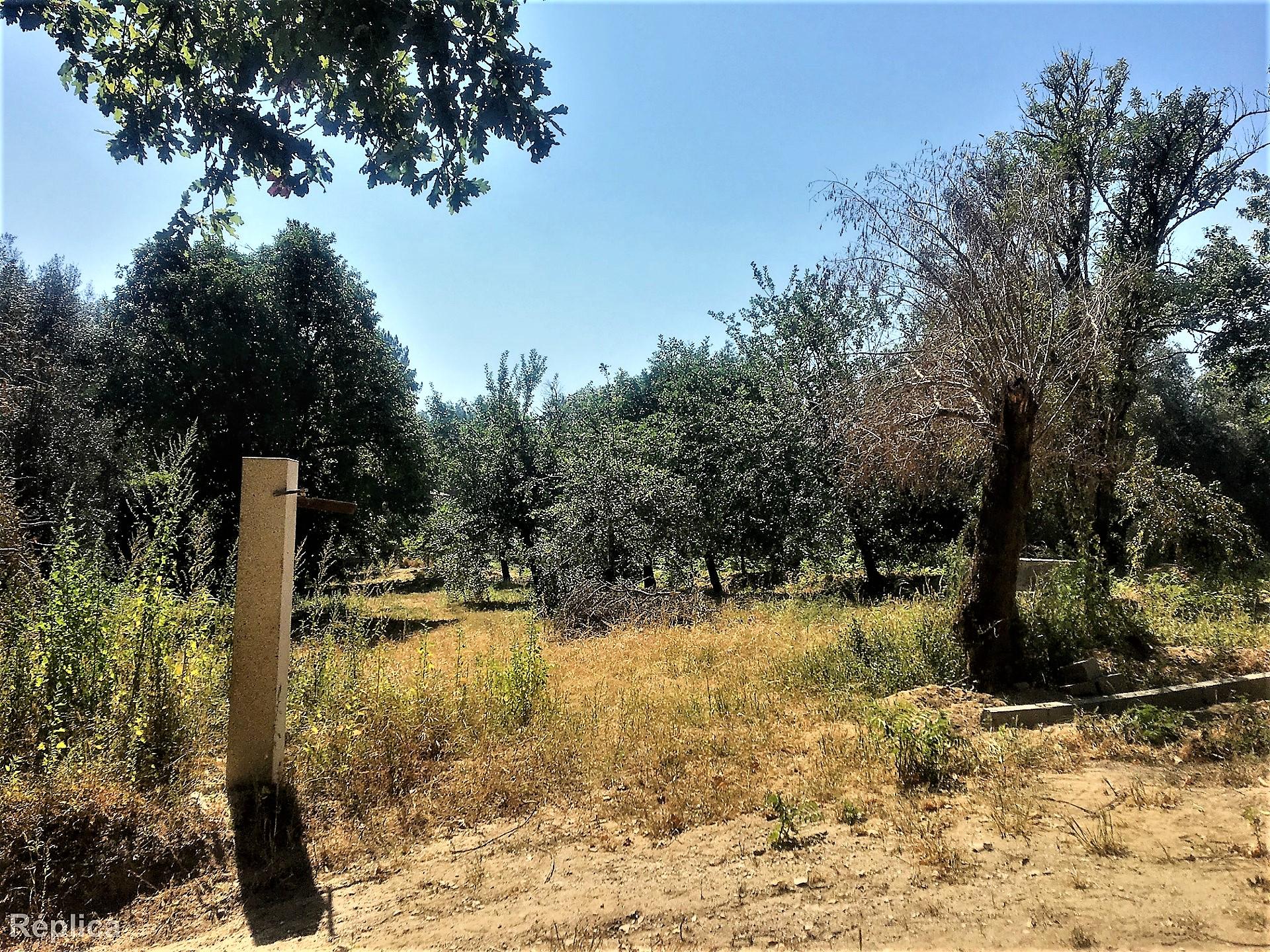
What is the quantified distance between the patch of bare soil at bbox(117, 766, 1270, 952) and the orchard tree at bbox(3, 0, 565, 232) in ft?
Answer: 12.5

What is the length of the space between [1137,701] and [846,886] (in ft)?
13.8

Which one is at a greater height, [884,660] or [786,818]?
[884,660]

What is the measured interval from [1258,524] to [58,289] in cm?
4115

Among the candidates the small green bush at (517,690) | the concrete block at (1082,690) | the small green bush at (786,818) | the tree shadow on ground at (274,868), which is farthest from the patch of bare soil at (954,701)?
the tree shadow on ground at (274,868)

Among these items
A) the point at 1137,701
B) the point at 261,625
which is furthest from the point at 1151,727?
the point at 261,625

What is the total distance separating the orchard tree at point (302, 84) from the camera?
290 centimetres

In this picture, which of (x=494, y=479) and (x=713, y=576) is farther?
(x=494, y=479)

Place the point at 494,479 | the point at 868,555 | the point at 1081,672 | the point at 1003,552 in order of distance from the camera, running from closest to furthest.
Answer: the point at 1081,672, the point at 1003,552, the point at 868,555, the point at 494,479

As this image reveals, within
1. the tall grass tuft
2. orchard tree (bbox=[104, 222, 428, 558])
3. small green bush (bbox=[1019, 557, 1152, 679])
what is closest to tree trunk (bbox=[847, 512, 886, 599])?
small green bush (bbox=[1019, 557, 1152, 679])

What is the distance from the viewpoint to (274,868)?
11.3ft

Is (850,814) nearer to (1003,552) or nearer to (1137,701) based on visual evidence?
(1137,701)

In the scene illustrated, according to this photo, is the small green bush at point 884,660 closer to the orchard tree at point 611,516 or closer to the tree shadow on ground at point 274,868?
the tree shadow on ground at point 274,868

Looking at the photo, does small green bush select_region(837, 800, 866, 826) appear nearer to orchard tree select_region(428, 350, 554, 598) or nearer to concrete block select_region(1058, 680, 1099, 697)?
concrete block select_region(1058, 680, 1099, 697)

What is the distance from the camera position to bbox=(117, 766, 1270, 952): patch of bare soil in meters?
2.57
